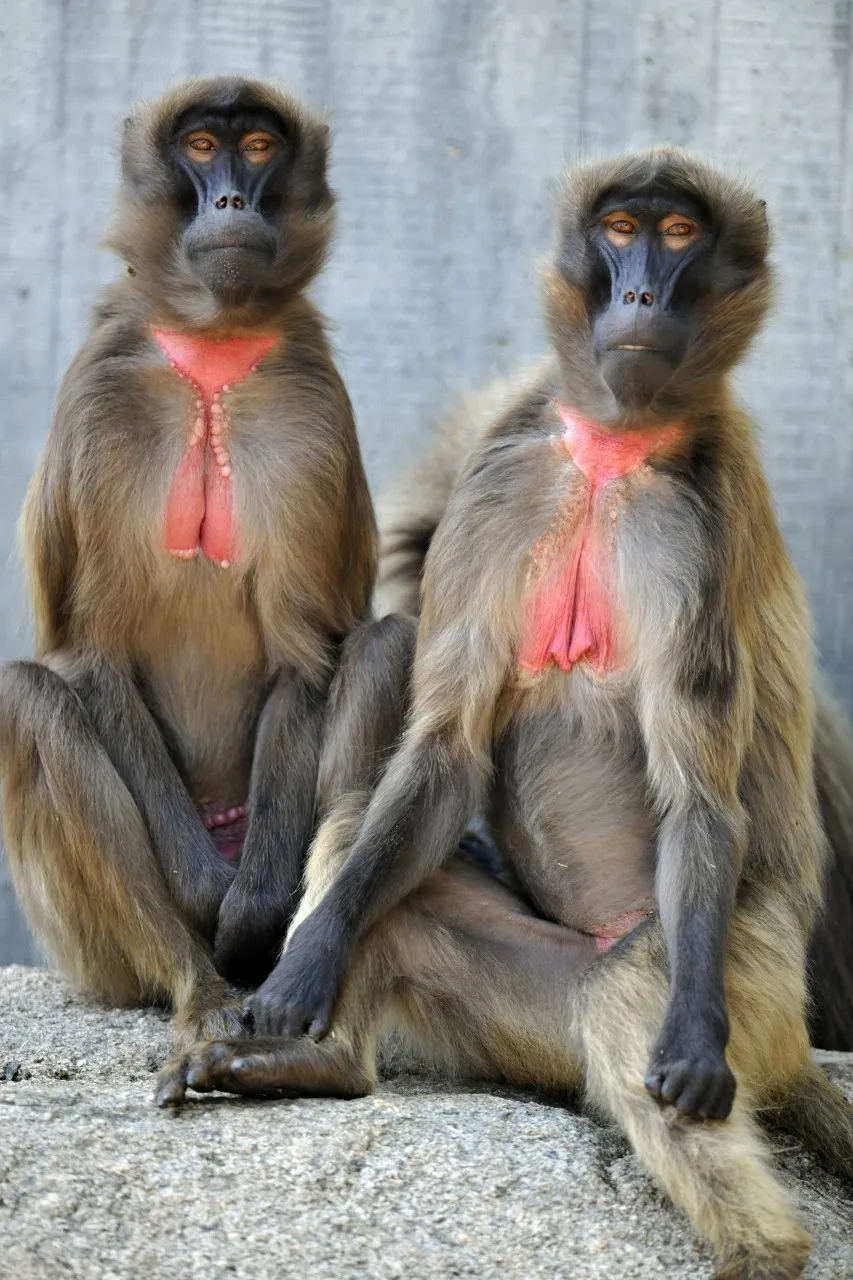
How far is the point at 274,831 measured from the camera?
18.2ft

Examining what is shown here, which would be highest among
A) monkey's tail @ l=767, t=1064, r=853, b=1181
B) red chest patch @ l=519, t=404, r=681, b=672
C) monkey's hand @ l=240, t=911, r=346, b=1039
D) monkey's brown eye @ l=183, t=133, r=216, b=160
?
monkey's brown eye @ l=183, t=133, r=216, b=160

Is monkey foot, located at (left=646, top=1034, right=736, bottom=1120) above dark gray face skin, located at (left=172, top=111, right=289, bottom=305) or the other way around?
the other way around

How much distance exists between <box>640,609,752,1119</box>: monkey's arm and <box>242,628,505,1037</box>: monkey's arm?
46 cm

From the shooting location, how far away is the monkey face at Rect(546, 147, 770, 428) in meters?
4.77

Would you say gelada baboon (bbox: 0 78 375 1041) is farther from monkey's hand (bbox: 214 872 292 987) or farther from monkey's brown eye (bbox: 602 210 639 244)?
monkey's brown eye (bbox: 602 210 639 244)

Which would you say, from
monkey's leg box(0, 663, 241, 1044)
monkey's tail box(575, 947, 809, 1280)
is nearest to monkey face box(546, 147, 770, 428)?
monkey's tail box(575, 947, 809, 1280)

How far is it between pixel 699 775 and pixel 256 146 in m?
2.14

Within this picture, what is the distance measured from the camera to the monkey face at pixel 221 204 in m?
5.38

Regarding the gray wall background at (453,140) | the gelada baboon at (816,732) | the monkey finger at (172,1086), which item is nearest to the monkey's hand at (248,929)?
the monkey finger at (172,1086)

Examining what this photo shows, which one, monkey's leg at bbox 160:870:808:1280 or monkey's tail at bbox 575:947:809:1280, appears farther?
monkey's leg at bbox 160:870:808:1280

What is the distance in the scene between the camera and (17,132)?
7.21 metres

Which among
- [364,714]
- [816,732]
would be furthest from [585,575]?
[816,732]

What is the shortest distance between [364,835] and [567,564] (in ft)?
2.83

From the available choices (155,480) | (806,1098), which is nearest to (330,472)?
(155,480)
